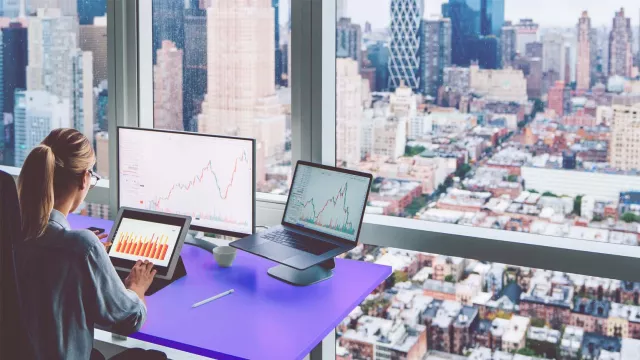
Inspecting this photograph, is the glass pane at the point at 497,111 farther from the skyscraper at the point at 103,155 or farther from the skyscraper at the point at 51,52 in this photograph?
the skyscraper at the point at 51,52

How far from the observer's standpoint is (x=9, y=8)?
374 cm

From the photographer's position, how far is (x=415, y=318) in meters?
2.85

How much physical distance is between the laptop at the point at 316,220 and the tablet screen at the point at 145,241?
0.73ft

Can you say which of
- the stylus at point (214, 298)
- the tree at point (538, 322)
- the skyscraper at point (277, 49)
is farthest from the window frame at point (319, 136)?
the stylus at point (214, 298)

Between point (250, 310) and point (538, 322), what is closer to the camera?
point (250, 310)

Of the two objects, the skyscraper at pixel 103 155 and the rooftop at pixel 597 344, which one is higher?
the skyscraper at pixel 103 155

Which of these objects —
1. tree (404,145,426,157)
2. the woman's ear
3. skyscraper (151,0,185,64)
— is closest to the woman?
the woman's ear

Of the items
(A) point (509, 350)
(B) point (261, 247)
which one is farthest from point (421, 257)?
(B) point (261, 247)

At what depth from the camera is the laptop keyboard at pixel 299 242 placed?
2477 mm

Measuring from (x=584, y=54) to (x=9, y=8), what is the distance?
2794mm

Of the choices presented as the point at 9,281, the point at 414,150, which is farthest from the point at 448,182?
the point at 9,281

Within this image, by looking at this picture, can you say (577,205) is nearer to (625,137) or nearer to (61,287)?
(625,137)

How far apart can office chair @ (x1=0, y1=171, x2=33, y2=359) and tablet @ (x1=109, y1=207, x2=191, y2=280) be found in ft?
2.09

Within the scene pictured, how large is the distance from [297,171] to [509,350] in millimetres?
1006
